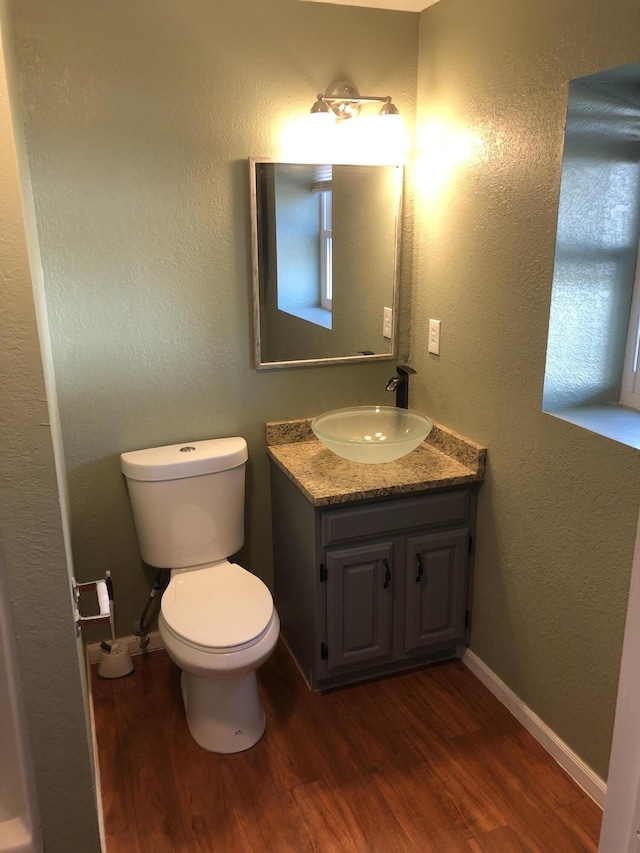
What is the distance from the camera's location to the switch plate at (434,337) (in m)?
2.45

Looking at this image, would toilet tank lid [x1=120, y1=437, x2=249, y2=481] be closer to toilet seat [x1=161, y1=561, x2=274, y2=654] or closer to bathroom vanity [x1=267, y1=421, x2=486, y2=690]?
bathroom vanity [x1=267, y1=421, x2=486, y2=690]

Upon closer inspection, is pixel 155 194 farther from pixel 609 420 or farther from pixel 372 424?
pixel 609 420

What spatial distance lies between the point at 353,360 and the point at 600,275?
3.22ft

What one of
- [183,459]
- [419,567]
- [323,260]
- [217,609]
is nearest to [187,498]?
[183,459]

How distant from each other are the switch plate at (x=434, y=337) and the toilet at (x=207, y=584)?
77 centimetres

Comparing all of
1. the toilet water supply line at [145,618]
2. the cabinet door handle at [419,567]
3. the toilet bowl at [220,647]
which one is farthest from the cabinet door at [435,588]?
the toilet water supply line at [145,618]

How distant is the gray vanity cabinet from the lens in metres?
2.22

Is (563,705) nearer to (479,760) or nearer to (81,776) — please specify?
(479,760)

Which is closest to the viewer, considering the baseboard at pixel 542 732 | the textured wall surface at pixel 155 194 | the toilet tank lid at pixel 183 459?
the baseboard at pixel 542 732

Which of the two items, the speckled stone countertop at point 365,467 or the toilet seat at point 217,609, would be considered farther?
the speckled stone countertop at point 365,467

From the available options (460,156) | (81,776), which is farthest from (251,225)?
(81,776)

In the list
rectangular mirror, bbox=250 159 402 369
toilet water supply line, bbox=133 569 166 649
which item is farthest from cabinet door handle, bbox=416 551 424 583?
toilet water supply line, bbox=133 569 166 649

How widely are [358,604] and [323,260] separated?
3.98 ft

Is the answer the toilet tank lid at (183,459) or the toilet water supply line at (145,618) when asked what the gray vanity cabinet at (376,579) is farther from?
the toilet water supply line at (145,618)
